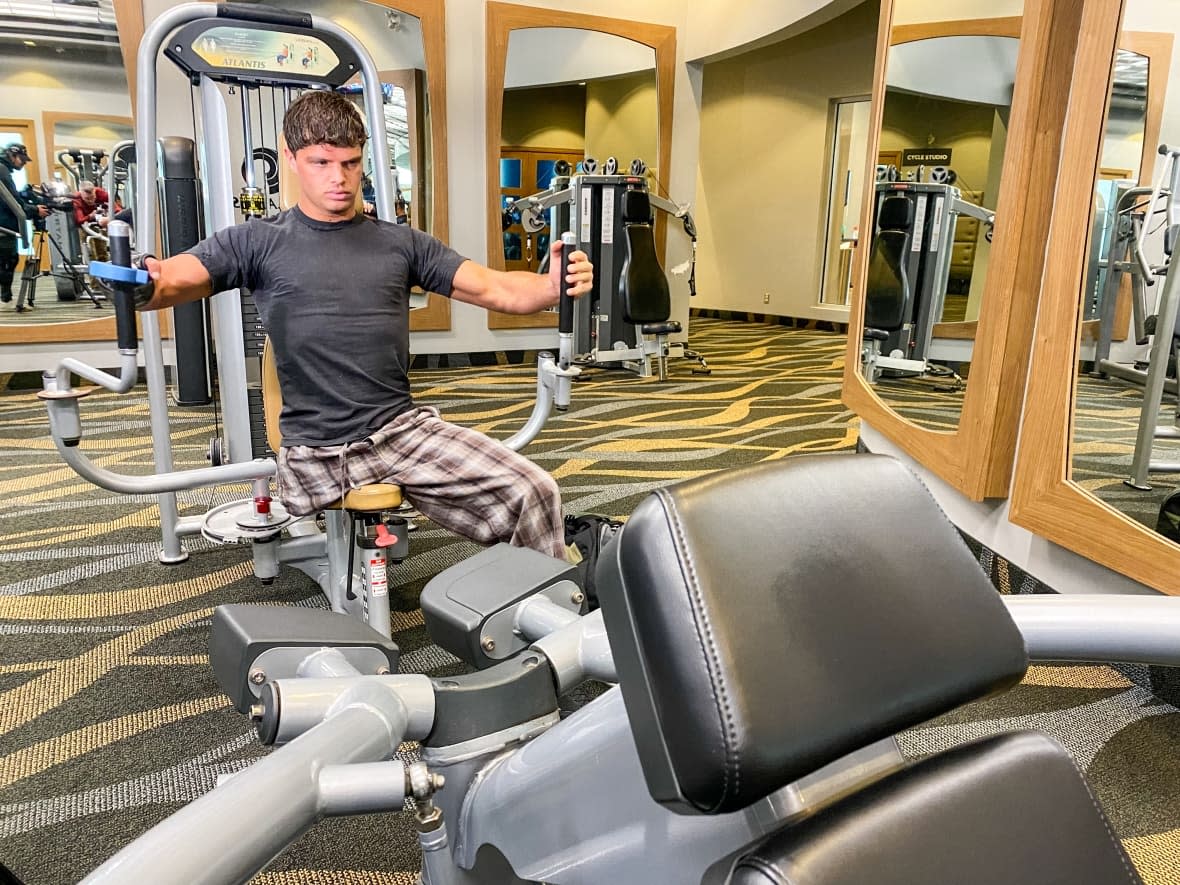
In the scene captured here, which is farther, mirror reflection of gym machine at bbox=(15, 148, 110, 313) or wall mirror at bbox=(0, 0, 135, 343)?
mirror reflection of gym machine at bbox=(15, 148, 110, 313)

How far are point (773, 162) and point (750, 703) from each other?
32.8 ft

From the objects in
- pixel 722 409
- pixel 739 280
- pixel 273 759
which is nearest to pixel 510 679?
pixel 273 759

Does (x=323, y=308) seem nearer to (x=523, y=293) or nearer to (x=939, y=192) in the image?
(x=523, y=293)

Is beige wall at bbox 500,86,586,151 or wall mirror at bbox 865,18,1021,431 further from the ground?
beige wall at bbox 500,86,586,151

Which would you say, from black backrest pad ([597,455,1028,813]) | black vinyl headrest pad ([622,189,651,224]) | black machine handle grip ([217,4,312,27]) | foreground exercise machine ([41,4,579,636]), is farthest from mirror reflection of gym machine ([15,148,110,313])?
black backrest pad ([597,455,1028,813])

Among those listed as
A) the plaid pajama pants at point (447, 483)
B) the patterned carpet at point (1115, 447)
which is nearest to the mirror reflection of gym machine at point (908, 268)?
the patterned carpet at point (1115, 447)

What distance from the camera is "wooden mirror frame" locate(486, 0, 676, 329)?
642 centimetres

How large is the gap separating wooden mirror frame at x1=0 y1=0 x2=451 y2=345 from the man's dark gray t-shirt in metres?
3.41

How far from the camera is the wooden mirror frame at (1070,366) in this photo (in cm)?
205

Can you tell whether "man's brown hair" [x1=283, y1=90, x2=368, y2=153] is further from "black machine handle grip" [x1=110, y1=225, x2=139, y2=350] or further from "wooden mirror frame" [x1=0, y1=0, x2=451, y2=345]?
"wooden mirror frame" [x1=0, y1=0, x2=451, y2=345]

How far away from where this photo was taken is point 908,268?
134 inches

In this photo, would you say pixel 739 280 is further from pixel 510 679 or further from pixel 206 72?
pixel 510 679

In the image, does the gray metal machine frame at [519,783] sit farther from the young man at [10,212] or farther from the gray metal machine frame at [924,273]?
the young man at [10,212]

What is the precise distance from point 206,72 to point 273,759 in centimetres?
264
